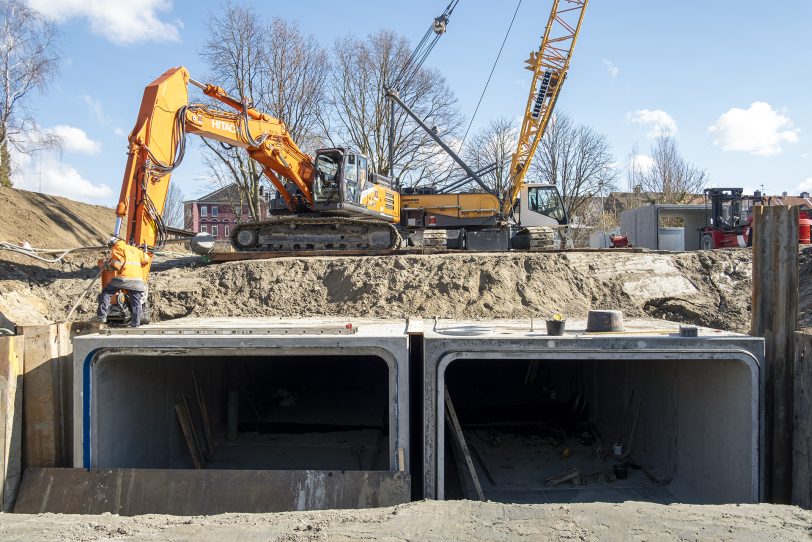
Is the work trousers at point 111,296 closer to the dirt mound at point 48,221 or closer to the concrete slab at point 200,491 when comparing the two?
the concrete slab at point 200,491

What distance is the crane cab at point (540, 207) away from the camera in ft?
65.4

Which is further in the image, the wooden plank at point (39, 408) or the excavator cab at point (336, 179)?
the excavator cab at point (336, 179)

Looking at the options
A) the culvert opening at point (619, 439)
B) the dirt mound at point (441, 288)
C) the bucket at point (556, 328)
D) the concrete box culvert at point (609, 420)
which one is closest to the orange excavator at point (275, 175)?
the dirt mound at point (441, 288)

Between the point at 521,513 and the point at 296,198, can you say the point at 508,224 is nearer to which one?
the point at 296,198

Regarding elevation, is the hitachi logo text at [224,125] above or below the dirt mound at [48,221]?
above

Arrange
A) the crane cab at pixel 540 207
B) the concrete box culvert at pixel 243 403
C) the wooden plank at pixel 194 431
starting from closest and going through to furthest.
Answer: the concrete box culvert at pixel 243 403 < the wooden plank at pixel 194 431 < the crane cab at pixel 540 207

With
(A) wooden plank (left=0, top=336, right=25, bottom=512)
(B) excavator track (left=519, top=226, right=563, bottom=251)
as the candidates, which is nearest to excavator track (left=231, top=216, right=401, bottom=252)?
(B) excavator track (left=519, top=226, right=563, bottom=251)

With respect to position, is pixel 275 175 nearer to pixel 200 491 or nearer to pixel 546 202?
pixel 546 202

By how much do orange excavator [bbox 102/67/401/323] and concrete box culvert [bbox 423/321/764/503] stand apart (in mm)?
6070

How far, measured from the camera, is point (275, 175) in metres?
16.4

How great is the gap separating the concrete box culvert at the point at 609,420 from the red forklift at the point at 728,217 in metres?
13.5

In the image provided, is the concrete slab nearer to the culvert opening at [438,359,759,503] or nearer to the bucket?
the culvert opening at [438,359,759,503]

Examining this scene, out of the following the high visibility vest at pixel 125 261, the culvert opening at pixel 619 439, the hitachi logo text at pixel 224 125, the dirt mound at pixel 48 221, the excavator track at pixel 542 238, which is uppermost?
the hitachi logo text at pixel 224 125

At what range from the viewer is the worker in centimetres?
828
